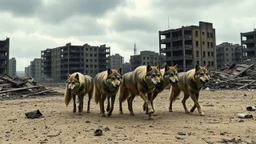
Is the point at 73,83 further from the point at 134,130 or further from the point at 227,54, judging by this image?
the point at 227,54

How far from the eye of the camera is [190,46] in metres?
78.6

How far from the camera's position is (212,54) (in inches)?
3270

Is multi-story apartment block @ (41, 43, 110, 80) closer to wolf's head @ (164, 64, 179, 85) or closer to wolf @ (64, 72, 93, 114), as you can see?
wolf @ (64, 72, 93, 114)

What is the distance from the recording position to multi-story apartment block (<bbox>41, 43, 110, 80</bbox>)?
368 feet

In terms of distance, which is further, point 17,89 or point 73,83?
point 17,89

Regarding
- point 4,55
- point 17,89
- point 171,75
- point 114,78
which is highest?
point 4,55

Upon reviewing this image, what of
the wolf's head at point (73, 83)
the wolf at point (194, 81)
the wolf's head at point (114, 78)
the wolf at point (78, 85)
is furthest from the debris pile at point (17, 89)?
the wolf at point (194, 81)

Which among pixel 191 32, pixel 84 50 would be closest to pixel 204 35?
pixel 191 32

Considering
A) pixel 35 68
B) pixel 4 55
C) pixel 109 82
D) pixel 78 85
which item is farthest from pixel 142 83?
A: pixel 35 68

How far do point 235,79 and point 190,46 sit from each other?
4538 cm

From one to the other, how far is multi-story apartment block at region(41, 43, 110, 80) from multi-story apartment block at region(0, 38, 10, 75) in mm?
29972

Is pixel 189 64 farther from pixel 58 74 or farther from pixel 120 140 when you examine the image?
pixel 120 140

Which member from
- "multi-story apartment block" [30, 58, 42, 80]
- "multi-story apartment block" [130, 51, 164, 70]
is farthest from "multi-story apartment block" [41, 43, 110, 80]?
"multi-story apartment block" [30, 58, 42, 80]

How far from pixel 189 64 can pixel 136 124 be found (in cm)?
7143
